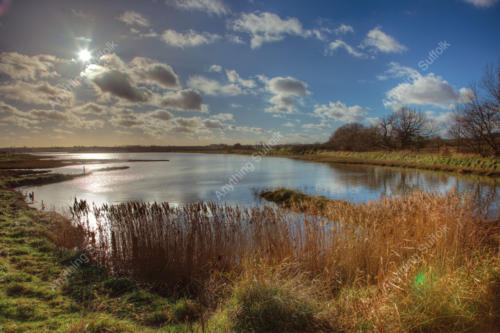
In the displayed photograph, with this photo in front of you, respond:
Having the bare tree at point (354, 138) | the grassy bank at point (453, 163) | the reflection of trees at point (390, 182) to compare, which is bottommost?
the reflection of trees at point (390, 182)

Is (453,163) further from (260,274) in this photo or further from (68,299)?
(68,299)

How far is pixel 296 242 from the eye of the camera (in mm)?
6023

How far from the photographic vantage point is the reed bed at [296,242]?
17.4 ft

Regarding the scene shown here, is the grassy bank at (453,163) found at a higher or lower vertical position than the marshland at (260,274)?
higher

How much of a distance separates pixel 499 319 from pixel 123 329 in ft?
16.7

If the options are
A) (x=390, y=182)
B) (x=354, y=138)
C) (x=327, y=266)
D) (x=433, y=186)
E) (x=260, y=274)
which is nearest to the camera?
(x=260, y=274)

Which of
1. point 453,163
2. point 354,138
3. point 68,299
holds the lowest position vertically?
point 68,299

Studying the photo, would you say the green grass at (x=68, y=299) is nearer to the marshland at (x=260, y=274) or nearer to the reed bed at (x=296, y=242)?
the marshland at (x=260, y=274)

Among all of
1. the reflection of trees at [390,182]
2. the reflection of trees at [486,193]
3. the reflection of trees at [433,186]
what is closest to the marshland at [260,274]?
the reflection of trees at [433,186]

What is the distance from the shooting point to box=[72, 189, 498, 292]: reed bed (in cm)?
531

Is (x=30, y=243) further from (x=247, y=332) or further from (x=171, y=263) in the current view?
(x=247, y=332)

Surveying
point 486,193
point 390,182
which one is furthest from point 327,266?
point 390,182

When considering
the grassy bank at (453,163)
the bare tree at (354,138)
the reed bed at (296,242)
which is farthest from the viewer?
the bare tree at (354,138)

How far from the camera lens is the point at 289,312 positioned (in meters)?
3.49
